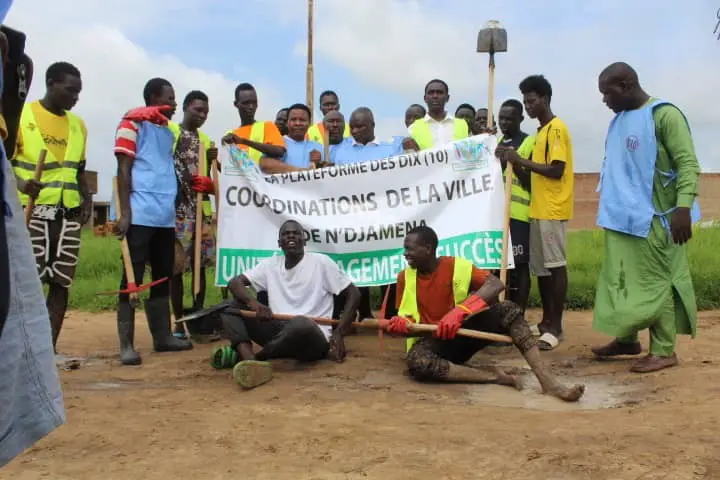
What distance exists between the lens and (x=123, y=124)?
5.63 meters

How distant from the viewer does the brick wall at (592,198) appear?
76.1ft

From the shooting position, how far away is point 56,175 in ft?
17.5

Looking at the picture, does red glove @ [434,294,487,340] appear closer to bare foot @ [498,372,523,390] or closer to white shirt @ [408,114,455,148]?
bare foot @ [498,372,523,390]

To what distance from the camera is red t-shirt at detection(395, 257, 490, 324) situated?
16.1 ft

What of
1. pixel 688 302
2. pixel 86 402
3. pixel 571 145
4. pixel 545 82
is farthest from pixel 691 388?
pixel 86 402

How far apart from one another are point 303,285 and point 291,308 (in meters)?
0.18

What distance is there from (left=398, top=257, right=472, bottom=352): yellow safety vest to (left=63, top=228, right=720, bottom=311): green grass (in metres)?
3.64

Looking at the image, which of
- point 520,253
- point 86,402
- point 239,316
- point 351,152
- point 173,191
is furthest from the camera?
point 351,152

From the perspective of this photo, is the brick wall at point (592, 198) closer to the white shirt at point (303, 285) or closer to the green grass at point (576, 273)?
the green grass at point (576, 273)

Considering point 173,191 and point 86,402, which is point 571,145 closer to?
point 173,191

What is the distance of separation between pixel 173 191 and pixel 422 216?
1.94 meters

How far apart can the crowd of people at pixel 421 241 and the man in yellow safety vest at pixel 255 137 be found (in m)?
0.02

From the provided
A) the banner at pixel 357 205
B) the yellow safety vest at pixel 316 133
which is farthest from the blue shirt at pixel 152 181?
the yellow safety vest at pixel 316 133

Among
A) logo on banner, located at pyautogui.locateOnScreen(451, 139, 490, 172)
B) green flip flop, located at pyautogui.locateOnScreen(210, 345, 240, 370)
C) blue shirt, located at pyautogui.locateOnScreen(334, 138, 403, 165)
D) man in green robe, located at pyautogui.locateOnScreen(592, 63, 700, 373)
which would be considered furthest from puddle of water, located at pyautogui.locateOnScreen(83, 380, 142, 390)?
man in green robe, located at pyautogui.locateOnScreen(592, 63, 700, 373)
